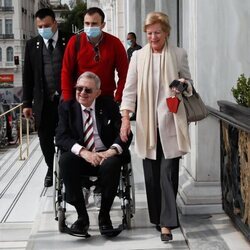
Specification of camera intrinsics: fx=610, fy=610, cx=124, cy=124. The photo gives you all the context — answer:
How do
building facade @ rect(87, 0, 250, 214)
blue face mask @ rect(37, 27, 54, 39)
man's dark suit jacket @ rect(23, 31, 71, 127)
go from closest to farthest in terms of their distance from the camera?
1. building facade @ rect(87, 0, 250, 214)
2. blue face mask @ rect(37, 27, 54, 39)
3. man's dark suit jacket @ rect(23, 31, 71, 127)

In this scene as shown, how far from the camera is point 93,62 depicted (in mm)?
5484

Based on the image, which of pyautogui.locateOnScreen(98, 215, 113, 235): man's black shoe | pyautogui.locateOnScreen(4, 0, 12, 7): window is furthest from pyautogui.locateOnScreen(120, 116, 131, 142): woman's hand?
pyautogui.locateOnScreen(4, 0, 12, 7): window

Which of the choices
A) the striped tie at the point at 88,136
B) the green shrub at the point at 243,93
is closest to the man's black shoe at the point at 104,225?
the striped tie at the point at 88,136

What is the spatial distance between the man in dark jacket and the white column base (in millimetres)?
1906

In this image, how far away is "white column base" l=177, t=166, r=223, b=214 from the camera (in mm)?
5309

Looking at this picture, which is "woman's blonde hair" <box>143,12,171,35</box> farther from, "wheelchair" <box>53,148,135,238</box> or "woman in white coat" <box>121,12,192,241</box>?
"wheelchair" <box>53,148,135,238</box>

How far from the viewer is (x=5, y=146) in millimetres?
13078

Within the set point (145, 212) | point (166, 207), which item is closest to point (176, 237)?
point (166, 207)

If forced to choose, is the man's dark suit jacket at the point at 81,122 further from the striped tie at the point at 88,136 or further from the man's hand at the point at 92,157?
the man's hand at the point at 92,157

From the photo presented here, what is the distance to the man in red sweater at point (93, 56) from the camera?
215 inches

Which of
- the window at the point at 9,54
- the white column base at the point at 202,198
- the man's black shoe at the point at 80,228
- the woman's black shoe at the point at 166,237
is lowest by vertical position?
the woman's black shoe at the point at 166,237

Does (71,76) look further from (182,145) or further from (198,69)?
(182,145)

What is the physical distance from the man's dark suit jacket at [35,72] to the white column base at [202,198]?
6.26 ft

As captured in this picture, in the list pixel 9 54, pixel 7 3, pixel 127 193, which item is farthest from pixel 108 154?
pixel 9 54
